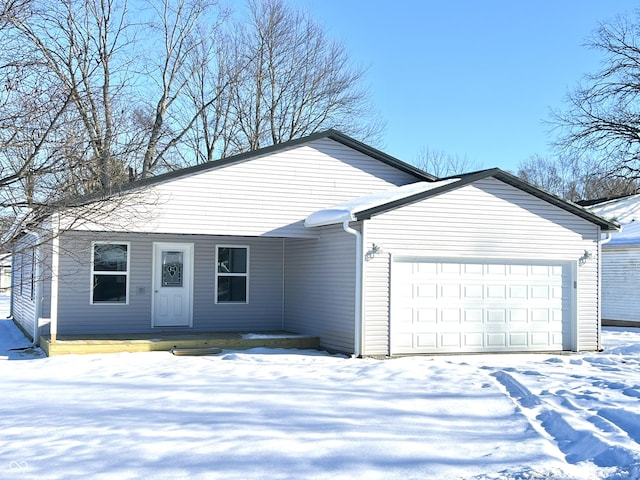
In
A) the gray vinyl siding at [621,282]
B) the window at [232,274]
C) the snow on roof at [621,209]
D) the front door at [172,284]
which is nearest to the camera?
the front door at [172,284]

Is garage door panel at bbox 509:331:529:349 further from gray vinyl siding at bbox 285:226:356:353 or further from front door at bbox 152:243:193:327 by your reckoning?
front door at bbox 152:243:193:327

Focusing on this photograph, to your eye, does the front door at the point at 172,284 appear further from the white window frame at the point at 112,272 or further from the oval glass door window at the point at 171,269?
the white window frame at the point at 112,272

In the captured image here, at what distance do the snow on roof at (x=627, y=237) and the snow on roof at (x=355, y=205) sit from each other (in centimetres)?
909

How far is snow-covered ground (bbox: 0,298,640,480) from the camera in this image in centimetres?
610

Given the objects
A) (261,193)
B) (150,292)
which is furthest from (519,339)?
(150,292)

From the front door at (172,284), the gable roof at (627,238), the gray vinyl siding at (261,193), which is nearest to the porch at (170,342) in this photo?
the front door at (172,284)

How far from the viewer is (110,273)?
1509 cm

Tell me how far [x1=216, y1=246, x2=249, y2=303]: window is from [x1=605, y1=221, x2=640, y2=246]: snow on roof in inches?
454

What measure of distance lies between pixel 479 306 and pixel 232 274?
229 inches

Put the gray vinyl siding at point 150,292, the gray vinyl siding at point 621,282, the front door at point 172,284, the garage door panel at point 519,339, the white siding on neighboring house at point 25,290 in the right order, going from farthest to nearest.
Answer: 1. the gray vinyl siding at point 621,282
2. the front door at point 172,284
3. the white siding on neighboring house at point 25,290
4. the gray vinyl siding at point 150,292
5. the garage door panel at point 519,339

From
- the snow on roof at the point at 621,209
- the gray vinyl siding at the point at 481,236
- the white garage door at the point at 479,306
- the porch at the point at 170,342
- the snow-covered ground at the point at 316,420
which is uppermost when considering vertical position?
the snow on roof at the point at 621,209

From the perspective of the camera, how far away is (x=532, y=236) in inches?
564

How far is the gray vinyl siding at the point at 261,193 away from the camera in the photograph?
13461 millimetres

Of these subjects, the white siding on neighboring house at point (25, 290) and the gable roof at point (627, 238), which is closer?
the white siding on neighboring house at point (25, 290)
